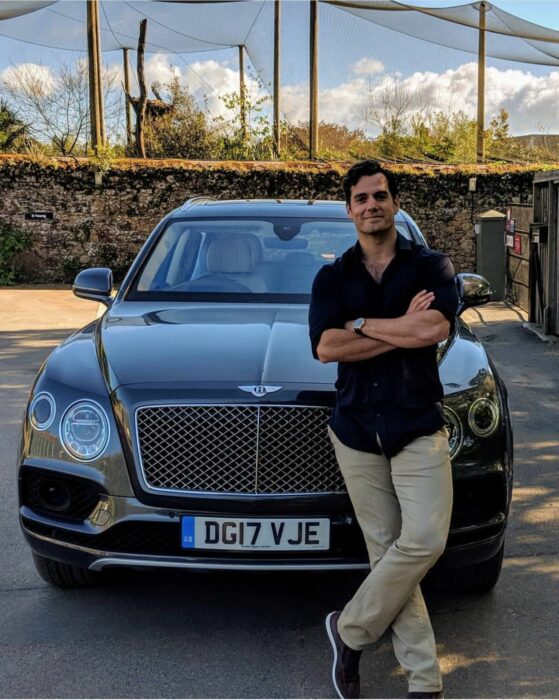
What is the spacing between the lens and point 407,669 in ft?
9.22

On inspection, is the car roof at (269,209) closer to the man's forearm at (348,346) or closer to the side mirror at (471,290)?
the side mirror at (471,290)

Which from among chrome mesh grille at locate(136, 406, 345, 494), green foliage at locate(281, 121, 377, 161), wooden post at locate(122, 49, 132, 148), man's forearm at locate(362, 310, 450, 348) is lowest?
chrome mesh grille at locate(136, 406, 345, 494)

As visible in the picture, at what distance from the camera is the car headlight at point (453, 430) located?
3283 mm

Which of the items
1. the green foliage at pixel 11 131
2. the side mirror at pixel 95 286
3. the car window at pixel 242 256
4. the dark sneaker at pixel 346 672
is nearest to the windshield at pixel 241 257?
the car window at pixel 242 256

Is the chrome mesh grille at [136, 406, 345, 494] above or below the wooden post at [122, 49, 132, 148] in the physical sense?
→ below

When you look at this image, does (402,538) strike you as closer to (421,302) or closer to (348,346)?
(348,346)

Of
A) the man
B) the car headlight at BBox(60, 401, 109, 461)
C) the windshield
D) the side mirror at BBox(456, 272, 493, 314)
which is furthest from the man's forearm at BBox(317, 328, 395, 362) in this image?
the side mirror at BBox(456, 272, 493, 314)

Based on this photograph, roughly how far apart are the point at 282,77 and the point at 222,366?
64.0 ft

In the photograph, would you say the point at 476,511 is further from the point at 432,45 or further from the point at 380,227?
the point at 432,45

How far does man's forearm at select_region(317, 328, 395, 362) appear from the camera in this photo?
2.91 meters

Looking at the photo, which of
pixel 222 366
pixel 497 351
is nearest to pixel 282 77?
pixel 497 351

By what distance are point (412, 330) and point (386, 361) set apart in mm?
142

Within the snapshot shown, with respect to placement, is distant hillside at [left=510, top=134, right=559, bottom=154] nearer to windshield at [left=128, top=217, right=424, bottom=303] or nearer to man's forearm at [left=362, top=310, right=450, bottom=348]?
windshield at [left=128, top=217, right=424, bottom=303]

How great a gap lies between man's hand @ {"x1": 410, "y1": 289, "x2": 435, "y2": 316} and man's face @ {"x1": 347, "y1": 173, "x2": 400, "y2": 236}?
0.26 metres
